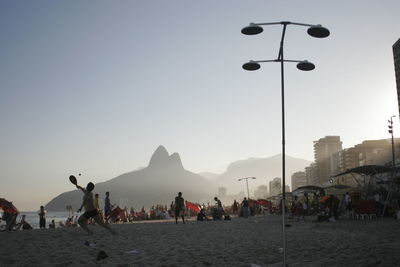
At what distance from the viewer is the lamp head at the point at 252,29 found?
877 centimetres

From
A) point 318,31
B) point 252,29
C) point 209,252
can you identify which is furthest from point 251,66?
point 209,252

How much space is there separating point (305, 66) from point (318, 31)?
1.10 meters

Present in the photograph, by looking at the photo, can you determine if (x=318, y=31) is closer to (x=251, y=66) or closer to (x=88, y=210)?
(x=251, y=66)

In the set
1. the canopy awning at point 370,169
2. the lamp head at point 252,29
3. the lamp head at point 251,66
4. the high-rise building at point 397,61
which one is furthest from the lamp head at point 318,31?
the high-rise building at point 397,61

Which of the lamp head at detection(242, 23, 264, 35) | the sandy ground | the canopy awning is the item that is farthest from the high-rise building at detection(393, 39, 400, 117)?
the lamp head at detection(242, 23, 264, 35)

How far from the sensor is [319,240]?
11.6 meters

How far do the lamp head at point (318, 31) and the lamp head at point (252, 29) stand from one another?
3.60 feet

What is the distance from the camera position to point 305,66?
952 centimetres

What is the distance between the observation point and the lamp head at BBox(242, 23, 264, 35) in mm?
8773

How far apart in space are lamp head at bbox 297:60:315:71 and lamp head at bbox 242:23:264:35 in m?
1.40

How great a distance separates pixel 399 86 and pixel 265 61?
132770 mm

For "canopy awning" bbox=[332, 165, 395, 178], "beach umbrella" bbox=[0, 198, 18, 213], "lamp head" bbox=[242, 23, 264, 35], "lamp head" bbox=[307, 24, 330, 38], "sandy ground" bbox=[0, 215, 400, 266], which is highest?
"lamp head" bbox=[242, 23, 264, 35]

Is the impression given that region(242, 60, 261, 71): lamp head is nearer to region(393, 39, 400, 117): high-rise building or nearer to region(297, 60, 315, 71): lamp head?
region(297, 60, 315, 71): lamp head

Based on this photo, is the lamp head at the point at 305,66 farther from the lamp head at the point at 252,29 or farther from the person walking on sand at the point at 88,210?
the person walking on sand at the point at 88,210
